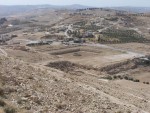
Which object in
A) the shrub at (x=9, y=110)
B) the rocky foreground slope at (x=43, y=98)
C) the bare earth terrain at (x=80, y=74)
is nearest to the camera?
the shrub at (x=9, y=110)

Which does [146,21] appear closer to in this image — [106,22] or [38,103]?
[106,22]

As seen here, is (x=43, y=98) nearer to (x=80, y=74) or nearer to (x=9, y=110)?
(x=9, y=110)

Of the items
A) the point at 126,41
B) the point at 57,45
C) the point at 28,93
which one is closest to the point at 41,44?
the point at 57,45

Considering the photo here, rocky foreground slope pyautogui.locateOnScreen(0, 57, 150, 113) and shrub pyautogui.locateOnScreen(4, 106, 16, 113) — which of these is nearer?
shrub pyautogui.locateOnScreen(4, 106, 16, 113)

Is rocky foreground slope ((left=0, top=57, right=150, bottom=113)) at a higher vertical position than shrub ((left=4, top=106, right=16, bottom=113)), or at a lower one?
lower

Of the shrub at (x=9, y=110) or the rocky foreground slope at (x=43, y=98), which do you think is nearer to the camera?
the shrub at (x=9, y=110)

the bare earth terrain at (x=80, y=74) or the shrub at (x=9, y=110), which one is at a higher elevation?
the shrub at (x=9, y=110)

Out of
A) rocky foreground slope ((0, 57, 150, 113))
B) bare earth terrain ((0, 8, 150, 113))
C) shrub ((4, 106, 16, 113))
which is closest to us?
shrub ((4, 106, 16, 113))

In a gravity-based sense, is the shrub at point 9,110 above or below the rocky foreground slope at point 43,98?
above

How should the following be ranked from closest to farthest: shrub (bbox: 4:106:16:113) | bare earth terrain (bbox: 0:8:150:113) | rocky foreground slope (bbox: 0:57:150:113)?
shrub (bbox: 4:106:16:113) → rocky foreground slope (bbox: 0:57:150:113) → bare earth terrain (bbox: 0:8:150:113)

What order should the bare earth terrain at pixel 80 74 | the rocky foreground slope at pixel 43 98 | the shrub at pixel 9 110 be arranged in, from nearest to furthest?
the shrub at pixel 9 110
the rocky foreground slope at pixel 43 98
the bare earth terrain at pixel 80 74

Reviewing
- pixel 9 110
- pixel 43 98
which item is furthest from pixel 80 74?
pixel 9 110
